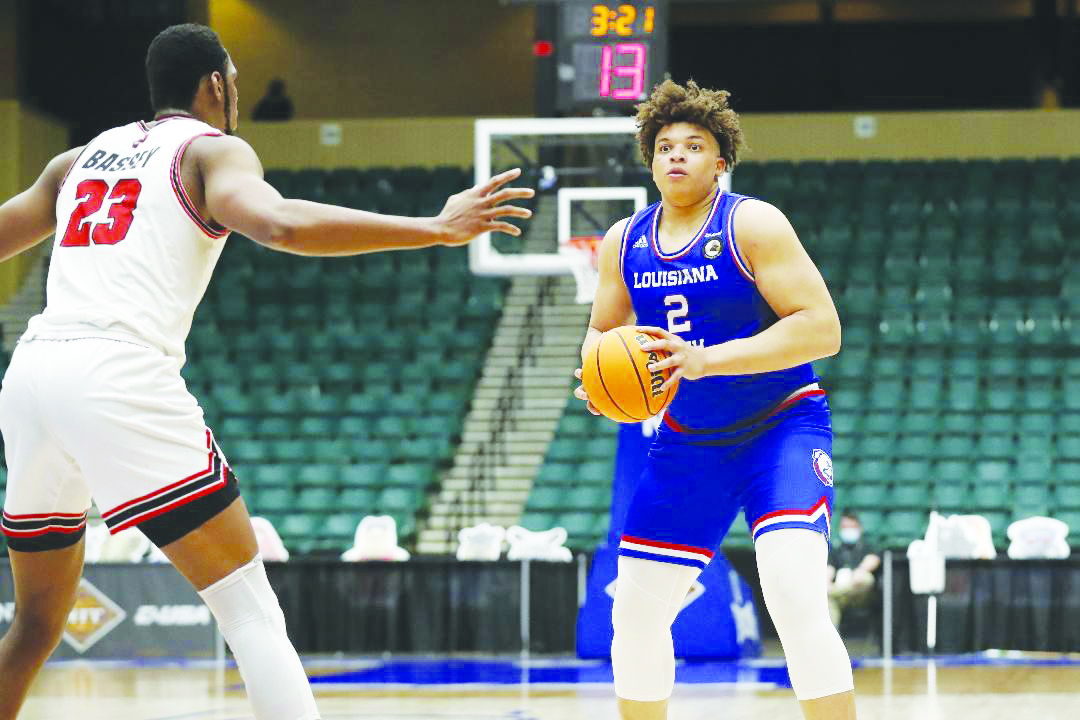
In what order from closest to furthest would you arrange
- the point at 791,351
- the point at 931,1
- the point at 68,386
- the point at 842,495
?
1. the point at 68,386
2. the point at 791,351
3. the point at 842,495
4. the point at 931,1

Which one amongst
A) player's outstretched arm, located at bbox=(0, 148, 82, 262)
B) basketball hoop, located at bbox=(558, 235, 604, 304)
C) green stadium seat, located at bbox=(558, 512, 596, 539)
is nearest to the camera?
player's outstretched arm, located at bbox=(0, 148, 82, 262)

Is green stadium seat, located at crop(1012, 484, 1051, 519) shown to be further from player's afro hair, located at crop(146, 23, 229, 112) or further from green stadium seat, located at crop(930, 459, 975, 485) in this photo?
player's afro hair, located at crop(146, 23, 229, 112)

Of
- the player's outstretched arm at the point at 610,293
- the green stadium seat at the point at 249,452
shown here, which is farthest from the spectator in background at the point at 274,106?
the player's outstretched arm at the point at 610,293

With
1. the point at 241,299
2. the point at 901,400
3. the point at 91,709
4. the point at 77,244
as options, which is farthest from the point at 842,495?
the point at 77,244

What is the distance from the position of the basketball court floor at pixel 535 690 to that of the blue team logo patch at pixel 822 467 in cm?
277

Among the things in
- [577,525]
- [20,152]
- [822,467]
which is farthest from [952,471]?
[20,152]

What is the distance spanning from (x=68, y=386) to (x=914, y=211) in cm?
1312

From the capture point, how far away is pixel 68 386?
10.8 feet

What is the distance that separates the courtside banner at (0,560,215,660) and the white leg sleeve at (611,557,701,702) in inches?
241

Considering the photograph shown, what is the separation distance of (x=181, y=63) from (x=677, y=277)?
148 centimetres

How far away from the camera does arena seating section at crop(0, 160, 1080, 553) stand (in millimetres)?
13156

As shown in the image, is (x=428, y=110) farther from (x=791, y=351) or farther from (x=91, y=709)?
(x=791, y=351)

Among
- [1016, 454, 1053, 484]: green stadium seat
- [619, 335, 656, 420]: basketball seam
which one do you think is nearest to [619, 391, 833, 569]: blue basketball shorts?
[619, 335, 656, 420]: basketball seam

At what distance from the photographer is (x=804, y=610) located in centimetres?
398
